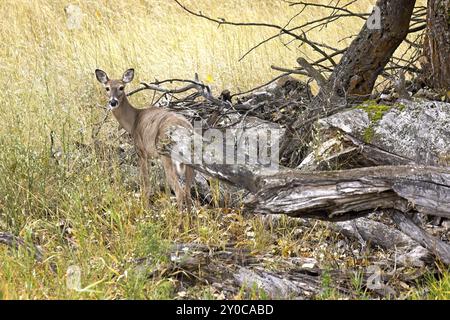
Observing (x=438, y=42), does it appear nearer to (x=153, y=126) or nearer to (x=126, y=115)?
(x=153, y=126)

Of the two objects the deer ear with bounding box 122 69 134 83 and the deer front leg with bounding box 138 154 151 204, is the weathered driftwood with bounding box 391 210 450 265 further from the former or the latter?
the deer ear with bounding box 122 69 134 83

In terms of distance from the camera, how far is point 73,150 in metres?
6.43

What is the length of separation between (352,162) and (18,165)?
7.41 feet

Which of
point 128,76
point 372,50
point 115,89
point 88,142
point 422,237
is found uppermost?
point 372,50

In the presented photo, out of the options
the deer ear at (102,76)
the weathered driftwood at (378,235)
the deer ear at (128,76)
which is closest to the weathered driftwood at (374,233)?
the weathered driftwood at (378,235)

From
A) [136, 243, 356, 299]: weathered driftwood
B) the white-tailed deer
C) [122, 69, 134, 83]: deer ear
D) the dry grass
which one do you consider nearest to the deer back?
the white-tailed deer

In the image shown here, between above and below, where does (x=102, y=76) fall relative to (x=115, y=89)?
above

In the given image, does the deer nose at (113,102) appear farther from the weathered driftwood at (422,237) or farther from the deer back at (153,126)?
the weathered driftwood at (422,237)

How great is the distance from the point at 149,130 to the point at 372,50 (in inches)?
71.7

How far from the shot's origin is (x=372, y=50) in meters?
6.65

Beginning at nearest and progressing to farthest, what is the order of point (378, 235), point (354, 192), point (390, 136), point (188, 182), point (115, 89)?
point (354, 192)
point (378, 235)
point (390, 136)
point (188, 182)
point (115, 89)

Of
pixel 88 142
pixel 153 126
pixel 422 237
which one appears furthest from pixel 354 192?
pixel 88 142

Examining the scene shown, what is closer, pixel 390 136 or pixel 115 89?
pixel 390 136

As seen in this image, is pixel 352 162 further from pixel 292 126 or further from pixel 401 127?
pixel 292 126
